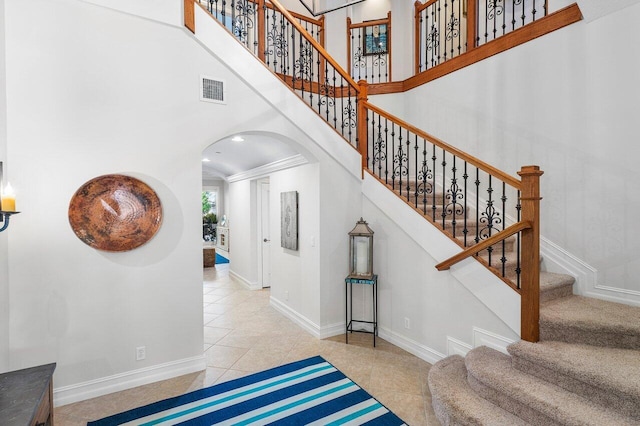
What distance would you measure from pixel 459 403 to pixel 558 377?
67 cm

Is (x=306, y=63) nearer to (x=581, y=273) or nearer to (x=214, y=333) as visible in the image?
(x=214, y=333)

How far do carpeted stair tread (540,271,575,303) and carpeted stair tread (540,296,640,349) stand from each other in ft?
0.53

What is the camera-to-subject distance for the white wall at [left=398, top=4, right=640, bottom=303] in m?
2.74

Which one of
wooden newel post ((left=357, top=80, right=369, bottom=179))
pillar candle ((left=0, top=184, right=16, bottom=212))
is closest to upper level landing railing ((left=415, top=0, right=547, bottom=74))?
wooden newel post ((left=357, top=80, right=369, bottom=179))

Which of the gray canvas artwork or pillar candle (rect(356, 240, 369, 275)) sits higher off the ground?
the gray canvas artwork

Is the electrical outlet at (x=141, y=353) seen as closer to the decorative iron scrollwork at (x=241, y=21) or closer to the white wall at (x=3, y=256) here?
the white wall at (x=3, y=256)

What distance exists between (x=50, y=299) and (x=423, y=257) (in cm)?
341

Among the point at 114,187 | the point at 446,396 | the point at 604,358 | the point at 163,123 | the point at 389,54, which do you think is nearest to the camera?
the point at 604,358

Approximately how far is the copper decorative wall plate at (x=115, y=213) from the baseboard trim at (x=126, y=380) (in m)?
1.15

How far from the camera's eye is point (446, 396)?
2.30 metres

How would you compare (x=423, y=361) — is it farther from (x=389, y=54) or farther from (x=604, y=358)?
(x=389, y=54)

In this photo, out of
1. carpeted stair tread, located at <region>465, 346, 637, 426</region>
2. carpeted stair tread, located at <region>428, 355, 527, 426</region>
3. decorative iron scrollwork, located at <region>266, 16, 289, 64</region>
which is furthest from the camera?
decorative iron scrollwork, located at <region>266, 16, 289, 64</region>

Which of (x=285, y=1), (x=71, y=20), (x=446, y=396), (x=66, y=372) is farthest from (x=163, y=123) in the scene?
(x=285, y=1)

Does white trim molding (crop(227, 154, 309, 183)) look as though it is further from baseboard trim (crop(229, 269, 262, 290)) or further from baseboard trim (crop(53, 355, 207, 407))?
baseboard trim (crop(53, 355, 207, 407))
